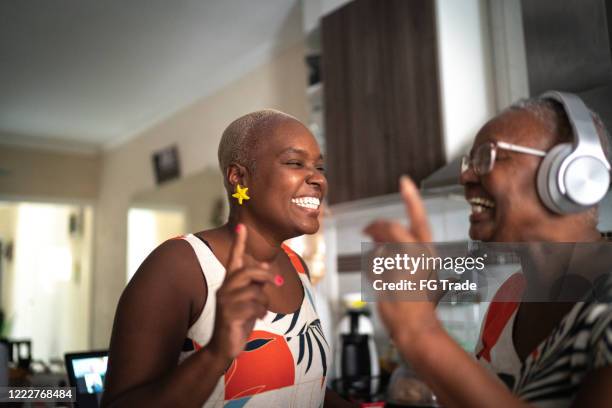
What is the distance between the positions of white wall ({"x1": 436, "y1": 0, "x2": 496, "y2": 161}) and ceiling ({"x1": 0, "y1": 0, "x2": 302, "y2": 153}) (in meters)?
1.06

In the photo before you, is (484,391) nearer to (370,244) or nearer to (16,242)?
(370,244)

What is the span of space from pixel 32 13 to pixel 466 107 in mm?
2256

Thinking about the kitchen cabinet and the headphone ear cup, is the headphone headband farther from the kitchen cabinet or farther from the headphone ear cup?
the kitchen cabinet

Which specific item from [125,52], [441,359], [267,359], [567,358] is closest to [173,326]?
[267,359]

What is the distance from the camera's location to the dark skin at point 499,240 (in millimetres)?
516

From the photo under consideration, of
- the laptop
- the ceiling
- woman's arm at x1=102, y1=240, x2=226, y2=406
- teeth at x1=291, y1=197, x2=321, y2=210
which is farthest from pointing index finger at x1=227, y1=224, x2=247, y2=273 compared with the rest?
the ceiling

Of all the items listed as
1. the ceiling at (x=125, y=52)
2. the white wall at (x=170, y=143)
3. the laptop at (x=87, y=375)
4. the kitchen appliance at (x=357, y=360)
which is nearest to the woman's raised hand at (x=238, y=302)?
the laptop at (x=87, y=375)

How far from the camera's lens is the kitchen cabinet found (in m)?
2.01

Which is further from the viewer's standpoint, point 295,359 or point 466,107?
point 466,107

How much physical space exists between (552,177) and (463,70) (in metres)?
1.49

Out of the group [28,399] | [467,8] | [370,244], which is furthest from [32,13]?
[370,244]

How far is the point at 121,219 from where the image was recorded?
4.75m

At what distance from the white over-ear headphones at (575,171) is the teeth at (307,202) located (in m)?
0.35

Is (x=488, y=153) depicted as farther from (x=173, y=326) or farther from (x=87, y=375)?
(x=87, y=375)
